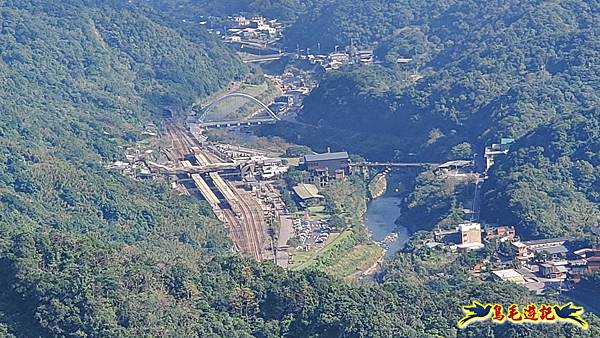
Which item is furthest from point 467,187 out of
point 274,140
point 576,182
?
point 274,140

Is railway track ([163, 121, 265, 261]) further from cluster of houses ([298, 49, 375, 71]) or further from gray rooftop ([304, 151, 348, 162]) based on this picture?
cluster of houses ([298, 49, 375, 71])

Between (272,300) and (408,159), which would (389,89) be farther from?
(272,300)

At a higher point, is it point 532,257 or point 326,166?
point 326,166

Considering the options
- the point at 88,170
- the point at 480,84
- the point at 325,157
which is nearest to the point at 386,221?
the point at 325,157

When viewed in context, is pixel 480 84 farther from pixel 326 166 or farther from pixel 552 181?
pixel 552 181

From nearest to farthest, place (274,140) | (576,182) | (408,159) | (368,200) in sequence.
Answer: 1. (576,182)
2. (368,200)
3. (408,159)
4. (274,140)

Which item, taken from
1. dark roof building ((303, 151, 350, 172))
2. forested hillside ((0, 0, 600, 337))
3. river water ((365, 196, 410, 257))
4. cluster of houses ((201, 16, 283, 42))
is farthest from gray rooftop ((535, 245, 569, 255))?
cluster of houses ((201, 16, 283, 42))

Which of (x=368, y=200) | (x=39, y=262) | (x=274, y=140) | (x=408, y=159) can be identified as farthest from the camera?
(x=274, y=140)

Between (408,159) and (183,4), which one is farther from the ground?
(183,4)
